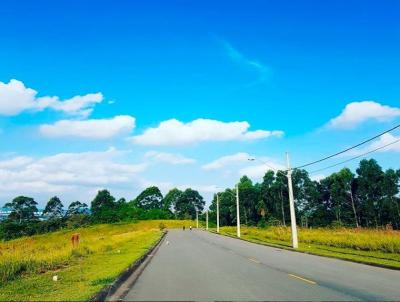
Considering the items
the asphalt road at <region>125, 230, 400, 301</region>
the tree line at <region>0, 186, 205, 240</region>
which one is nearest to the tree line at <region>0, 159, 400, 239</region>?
the tree line at <region>0, 186, 205, 240</region>

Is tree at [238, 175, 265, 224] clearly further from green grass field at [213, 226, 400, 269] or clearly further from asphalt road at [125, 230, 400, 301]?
asphalt road at [125, 230, 400, 301]

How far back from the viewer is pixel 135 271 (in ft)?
53.0

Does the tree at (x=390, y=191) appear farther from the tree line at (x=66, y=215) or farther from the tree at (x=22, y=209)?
the tree at (x=22, y=209)

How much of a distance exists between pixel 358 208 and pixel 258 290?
97497 millimetres

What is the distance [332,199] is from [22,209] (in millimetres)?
122965

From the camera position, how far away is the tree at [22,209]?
167750 millimetres

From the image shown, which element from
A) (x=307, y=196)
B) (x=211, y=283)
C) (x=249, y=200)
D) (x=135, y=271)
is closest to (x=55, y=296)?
(x=211, y=283)

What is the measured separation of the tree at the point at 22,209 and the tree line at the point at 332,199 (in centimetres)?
8189

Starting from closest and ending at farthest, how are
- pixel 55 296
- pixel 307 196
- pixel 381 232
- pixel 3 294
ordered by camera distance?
pixel 55 296
pixel 3 294
pixel 381 232
pixel 307 196

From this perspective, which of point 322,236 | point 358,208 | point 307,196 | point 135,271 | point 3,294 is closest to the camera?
point 3,294

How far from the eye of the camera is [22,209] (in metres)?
172

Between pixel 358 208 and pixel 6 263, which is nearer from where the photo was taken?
pixel 6 263

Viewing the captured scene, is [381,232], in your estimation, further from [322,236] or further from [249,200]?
[249,200]

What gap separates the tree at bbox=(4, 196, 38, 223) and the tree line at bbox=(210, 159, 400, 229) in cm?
8189
